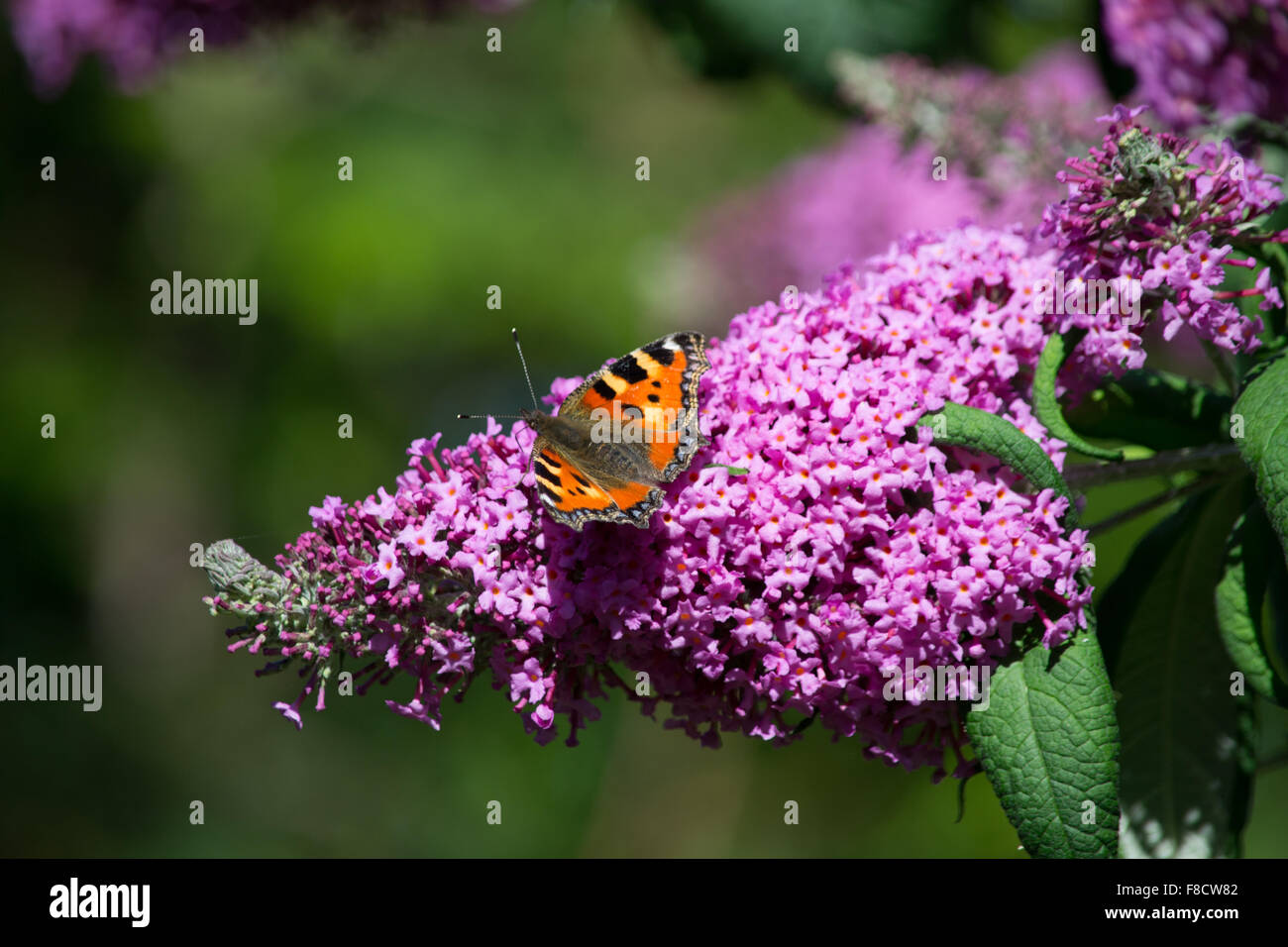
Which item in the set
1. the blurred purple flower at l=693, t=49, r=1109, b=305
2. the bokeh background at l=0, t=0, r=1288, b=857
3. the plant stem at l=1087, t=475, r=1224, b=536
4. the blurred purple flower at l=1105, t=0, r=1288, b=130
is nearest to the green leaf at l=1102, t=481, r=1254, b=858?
the plant stem at l=1087, t=475, r=1224, b=536

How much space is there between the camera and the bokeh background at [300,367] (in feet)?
25.3

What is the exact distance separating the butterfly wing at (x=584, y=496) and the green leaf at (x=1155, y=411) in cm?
88

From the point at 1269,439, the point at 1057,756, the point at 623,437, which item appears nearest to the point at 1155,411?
the point at 1269,439

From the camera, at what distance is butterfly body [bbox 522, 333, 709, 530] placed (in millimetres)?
1879

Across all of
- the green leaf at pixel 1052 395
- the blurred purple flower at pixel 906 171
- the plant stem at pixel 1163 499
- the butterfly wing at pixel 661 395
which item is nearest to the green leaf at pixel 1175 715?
the plant stem at pixel 1163 499

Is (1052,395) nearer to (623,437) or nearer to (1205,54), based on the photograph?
(623,437)

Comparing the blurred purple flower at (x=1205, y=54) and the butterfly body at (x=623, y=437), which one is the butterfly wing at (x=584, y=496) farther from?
the blurred purple flower at (x=1205, y=54)

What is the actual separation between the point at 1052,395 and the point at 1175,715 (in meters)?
0.73

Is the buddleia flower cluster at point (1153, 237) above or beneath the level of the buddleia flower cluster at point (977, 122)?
beneath

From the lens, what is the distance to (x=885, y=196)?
4820 millimetres

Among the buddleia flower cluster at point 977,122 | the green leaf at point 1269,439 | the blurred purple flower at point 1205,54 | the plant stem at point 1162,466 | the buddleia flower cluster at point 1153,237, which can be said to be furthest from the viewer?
the buddleia flower cluster at point 977,122

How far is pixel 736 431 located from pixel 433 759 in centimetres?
629

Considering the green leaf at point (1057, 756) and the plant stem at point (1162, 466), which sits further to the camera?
the plant stem at point (1162, 466)

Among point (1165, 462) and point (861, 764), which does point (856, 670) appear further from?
point (861, 764)
